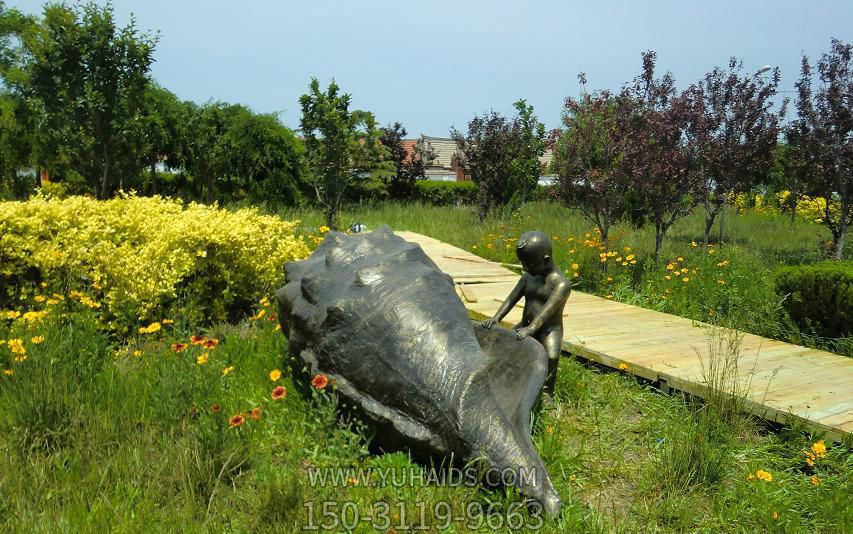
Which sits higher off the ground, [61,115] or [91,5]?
[91,5]

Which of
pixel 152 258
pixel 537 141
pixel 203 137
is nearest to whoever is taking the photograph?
pixel 152 258

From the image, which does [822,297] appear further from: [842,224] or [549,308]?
[842,224]

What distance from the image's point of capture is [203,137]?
1495cm

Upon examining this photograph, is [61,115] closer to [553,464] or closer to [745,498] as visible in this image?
[553,464]

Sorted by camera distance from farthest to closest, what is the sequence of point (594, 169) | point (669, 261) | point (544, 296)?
point (594, 169), point (669, 261), point (544, 296)

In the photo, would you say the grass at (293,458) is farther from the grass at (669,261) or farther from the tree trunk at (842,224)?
the tree trunk at (842,224)

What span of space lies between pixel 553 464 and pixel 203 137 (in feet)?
45.7

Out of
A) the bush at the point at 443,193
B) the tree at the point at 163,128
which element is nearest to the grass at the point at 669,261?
the tree at the point at 163,128

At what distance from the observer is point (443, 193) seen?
82.6 ft

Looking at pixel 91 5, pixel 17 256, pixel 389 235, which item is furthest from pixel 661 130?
pixel 91 5

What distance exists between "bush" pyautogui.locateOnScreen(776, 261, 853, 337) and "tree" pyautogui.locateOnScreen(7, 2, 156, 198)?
1142 cm

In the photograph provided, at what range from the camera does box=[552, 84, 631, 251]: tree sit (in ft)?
31.0

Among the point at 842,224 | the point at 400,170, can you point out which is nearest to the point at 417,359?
the point at 842,224

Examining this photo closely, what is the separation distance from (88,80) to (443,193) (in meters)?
15.4
